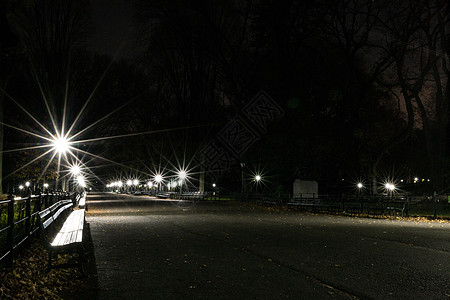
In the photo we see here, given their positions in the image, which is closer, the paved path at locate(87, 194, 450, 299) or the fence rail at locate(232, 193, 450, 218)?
the paved path at locate(87, 194, 450, 299)

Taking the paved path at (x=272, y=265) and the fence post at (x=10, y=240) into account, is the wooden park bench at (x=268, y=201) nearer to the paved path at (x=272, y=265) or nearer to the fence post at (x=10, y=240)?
the paved path at (x=272, y=265)

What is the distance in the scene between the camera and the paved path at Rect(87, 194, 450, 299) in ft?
20.2

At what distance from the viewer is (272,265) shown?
8133 millimetres

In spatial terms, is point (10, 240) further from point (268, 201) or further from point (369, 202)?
point (268, 201)

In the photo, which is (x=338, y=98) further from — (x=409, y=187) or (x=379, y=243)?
(x=409, y=187)

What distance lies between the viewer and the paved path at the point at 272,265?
6.16 m

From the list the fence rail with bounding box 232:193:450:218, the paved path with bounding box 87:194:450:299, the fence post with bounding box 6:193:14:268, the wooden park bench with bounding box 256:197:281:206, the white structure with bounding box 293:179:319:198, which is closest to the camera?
the paved path with bounding box 87:194:450:299

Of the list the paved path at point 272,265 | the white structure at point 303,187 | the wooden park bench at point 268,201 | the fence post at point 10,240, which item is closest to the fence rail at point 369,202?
the wooden park bench at point 268,201

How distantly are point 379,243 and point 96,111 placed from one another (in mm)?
29742

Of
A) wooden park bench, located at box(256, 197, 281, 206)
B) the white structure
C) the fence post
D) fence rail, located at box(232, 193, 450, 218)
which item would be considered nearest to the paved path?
the fence post

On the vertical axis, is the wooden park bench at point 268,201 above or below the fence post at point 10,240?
below

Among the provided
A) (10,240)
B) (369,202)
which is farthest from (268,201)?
(10,240)

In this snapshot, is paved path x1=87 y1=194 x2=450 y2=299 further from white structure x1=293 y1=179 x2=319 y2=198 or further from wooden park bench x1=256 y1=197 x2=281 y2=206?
wooden park bench x1=256 y1=197 x2=281 y2=206

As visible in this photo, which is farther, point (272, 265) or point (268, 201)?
point (268, 201)
